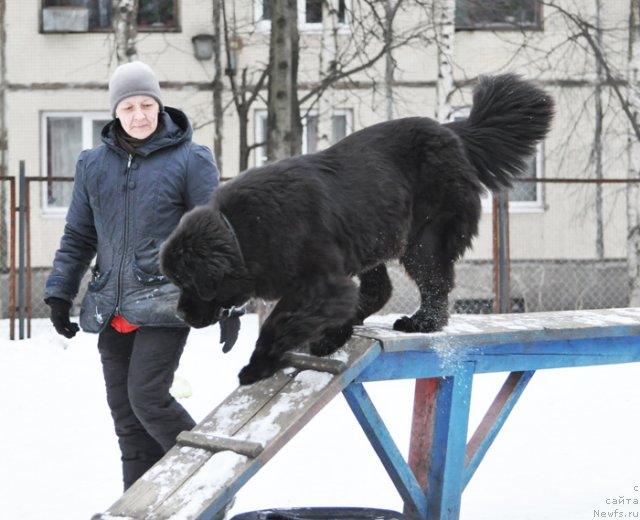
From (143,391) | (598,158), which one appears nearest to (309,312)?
(143,391)

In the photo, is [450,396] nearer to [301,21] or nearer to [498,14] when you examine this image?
[301,21]

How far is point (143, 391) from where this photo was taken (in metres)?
3.58

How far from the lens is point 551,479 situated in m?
5.09

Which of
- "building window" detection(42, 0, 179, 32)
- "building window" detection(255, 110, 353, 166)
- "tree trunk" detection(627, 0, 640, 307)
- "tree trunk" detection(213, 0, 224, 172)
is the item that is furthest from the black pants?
"building window" detection(42, 0, 179, 32)

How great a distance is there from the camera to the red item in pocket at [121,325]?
371cm

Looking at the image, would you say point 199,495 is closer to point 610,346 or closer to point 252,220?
point 252,220

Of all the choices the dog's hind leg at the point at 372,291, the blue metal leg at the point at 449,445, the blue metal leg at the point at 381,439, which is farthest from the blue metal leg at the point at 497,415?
the dog's hind leg at the point at 372,291

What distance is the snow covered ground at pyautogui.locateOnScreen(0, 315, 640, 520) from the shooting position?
468 cm

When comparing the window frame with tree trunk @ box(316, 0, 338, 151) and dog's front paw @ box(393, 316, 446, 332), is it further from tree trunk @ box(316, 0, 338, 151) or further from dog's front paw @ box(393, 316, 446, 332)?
dog's front paw @ box(393, 316, 446, 332)

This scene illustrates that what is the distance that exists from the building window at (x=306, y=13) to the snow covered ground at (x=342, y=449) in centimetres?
647

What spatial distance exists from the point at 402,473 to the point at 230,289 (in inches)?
42.1

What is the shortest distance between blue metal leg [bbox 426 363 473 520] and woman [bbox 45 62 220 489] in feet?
3.18

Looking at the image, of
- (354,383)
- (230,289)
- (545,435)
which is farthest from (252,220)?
(545,435)

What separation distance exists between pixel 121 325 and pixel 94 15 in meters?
10.8
